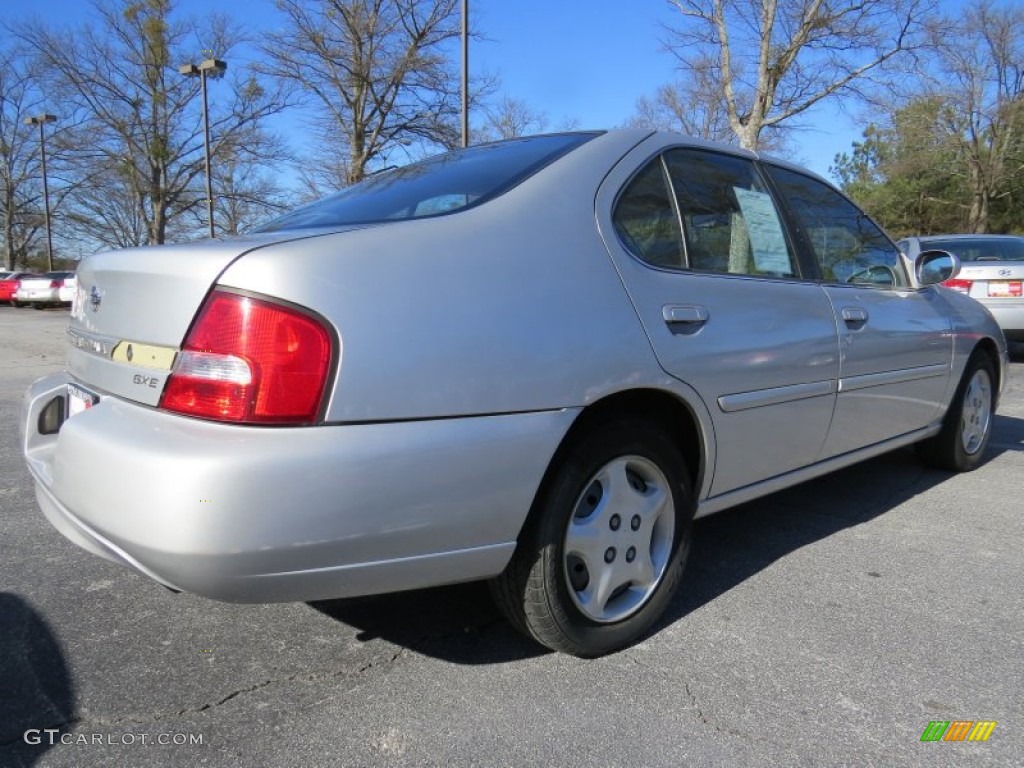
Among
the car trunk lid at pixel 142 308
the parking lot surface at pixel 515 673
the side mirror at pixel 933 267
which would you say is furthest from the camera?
the side mirror at pixel 933 267

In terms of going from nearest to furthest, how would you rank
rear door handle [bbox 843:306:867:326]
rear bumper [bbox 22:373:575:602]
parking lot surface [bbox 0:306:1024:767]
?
rear bumper [bbox 22:373:575:602] → parking lot surface [bbox 0:306:1024:767] → rear door handle [bbox 843:306:867:326]

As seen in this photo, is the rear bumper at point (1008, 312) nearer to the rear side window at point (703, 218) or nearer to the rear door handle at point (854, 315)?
the rear door handle at point (854, 315)

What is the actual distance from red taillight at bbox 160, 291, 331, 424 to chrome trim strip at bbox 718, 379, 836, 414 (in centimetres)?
139

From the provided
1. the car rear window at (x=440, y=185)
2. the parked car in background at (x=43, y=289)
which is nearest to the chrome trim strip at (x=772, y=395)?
the car rear window at (x=440, y=185)

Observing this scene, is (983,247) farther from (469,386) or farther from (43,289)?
(43,289)

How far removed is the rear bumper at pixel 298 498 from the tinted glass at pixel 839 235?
1805 millimetres

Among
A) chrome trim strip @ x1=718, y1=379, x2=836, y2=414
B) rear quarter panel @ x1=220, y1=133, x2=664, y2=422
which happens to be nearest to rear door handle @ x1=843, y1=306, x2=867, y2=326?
chrome trim strip @ x1=718, y1=379, x2=836, y2=414

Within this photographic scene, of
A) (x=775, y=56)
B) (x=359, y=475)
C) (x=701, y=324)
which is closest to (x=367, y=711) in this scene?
(x=359, y=475)

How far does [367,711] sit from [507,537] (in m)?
0.60

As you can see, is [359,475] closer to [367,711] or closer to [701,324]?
[367,711]

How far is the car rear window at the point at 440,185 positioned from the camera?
227 centimetres

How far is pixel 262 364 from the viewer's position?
1677mm

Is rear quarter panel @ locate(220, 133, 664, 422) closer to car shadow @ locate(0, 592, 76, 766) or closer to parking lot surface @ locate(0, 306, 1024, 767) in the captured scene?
parking lot surface @ locate(0, 306, 1024, 767)

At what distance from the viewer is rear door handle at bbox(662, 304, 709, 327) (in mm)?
2324
